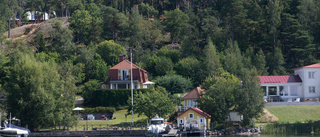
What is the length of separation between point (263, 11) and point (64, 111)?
179ft

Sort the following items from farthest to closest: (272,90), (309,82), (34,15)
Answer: (34,15) < (272,90) < (309,82)

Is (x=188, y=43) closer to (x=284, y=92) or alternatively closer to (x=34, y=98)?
(x=284, y=92)

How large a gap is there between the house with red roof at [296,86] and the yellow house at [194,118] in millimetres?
17008

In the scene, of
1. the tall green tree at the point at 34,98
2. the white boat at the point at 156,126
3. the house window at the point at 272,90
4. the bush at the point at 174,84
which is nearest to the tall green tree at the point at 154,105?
the white boat at the point at 156,126

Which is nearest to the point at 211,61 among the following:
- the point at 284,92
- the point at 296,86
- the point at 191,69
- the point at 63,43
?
the point at 191,69

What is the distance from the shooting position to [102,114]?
73375 millimetres

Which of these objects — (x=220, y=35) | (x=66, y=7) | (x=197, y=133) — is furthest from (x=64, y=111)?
(x=66, y=7)

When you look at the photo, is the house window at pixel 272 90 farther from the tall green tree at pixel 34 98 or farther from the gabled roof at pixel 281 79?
the tall green tree at pixel 34 98

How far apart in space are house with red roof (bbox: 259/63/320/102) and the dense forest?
574 centimetres

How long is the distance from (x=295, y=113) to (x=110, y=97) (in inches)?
1256

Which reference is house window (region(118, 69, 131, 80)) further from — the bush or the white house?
the white house

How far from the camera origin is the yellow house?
6100cm

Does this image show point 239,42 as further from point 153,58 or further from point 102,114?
point 102,114

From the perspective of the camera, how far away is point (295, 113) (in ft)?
213
